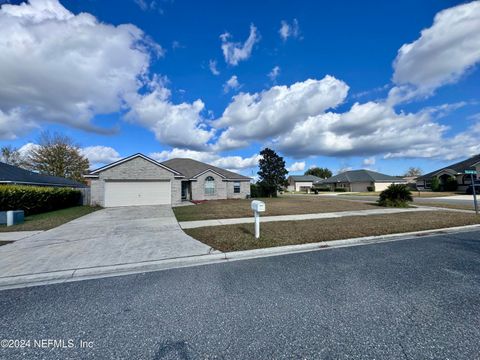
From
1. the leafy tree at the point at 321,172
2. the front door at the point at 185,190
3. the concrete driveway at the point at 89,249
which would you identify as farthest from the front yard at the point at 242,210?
the leafy tree at the point at 321,172

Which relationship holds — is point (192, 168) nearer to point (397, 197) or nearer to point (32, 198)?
point (32, 198)

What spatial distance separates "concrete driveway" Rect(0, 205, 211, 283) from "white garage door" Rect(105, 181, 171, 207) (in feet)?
36.1

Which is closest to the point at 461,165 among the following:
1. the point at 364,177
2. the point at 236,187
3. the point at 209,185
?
the point at 364,177

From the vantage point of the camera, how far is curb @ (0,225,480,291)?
4.12 m

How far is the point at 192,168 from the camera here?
27703mm

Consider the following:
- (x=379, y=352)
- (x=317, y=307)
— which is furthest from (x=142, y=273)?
(x=379, y=352)

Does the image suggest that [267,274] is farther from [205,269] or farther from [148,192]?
[148,192]

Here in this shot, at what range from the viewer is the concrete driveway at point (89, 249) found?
4.74m

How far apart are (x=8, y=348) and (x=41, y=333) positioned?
0.91 feet

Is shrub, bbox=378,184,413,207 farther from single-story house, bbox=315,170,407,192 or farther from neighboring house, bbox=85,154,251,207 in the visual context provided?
single-story house, bbox=315,170,407,192

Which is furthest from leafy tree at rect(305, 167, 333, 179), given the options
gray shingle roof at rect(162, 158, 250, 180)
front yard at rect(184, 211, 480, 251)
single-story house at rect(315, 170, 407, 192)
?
front yard at rect(184, 211, 480, 251)

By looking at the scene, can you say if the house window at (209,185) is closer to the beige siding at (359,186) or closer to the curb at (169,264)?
the curb at (169,264)

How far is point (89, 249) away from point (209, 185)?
1982 centimetres

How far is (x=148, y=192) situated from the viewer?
65.3ft
